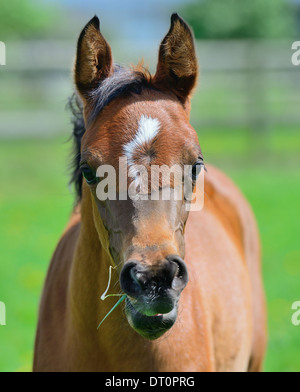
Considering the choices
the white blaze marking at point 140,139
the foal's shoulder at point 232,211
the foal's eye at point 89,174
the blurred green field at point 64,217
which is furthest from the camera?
the blurred green field at point 64,217

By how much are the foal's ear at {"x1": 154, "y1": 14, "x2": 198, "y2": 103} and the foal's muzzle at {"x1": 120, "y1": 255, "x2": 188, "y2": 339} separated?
0.97 metres

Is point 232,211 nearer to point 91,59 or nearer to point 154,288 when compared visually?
point 91,59

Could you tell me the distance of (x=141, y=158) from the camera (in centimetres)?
237

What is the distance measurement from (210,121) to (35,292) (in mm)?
9352

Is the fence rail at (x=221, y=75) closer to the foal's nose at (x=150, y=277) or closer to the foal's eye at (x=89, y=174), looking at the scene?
the foal's eye at (x=89, y=174)

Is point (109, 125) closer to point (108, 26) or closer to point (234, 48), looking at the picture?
point (234, 48)

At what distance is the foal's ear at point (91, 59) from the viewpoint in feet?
8.91

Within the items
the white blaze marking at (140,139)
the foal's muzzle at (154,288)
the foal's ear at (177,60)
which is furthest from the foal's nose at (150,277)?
the foal's ear at (177,60)

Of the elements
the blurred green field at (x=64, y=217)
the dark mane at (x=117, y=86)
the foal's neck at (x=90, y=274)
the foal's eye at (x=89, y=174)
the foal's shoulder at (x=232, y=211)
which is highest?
the blurred green field at (x=64, y=217)

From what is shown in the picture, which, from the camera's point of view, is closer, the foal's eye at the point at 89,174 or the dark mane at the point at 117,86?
the foal's eye at the point at 89,174

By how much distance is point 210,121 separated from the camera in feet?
49.0

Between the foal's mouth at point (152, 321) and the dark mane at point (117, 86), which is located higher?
the dark mane at point (117, 86)

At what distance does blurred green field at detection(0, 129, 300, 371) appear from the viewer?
5512mm

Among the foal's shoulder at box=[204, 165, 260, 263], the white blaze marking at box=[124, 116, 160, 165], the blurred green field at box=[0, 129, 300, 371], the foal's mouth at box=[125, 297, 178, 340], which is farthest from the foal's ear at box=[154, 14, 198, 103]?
the foal's shoulder at box=[204, 165, 260, 263]
